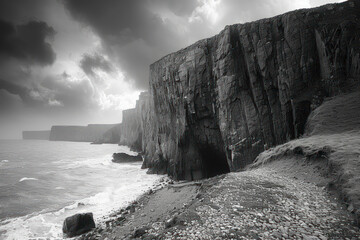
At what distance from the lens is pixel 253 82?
74.0 feet

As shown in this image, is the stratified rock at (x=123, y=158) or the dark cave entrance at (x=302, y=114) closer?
the dark cave entrance at (x=302, y=114)

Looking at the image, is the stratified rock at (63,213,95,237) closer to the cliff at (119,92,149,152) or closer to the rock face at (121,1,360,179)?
the rock face at (121,1,360,179)

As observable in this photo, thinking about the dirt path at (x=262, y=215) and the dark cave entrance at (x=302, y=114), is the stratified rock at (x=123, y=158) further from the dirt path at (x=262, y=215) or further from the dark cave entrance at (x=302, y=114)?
the dirt path at (x=262, y=215)

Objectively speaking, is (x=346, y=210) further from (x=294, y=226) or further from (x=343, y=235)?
(x=294, y=226)

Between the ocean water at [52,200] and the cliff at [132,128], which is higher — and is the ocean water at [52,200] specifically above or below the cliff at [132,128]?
below

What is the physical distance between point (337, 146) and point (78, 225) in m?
18.0

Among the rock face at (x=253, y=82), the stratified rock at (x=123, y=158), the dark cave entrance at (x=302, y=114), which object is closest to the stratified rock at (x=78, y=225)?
the rock face at (x=253, y=82)

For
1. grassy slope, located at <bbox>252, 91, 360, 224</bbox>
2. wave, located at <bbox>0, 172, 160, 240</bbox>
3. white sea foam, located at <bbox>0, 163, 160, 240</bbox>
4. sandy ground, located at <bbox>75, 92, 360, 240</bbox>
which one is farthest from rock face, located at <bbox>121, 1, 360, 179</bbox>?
wave, located at <bbox>0, 172, 160, 240</bbox>

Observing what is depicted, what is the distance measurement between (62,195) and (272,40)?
31495 mm

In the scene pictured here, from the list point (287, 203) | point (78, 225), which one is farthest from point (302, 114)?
point (78, 225)

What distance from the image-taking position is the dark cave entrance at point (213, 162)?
29.3m

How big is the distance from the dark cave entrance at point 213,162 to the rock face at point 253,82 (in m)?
0.15

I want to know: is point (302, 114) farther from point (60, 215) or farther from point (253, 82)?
point (60, 215)

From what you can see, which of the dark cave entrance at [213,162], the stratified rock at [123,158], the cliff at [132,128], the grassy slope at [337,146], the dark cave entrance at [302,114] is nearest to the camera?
the grassy slope at [337,146]
